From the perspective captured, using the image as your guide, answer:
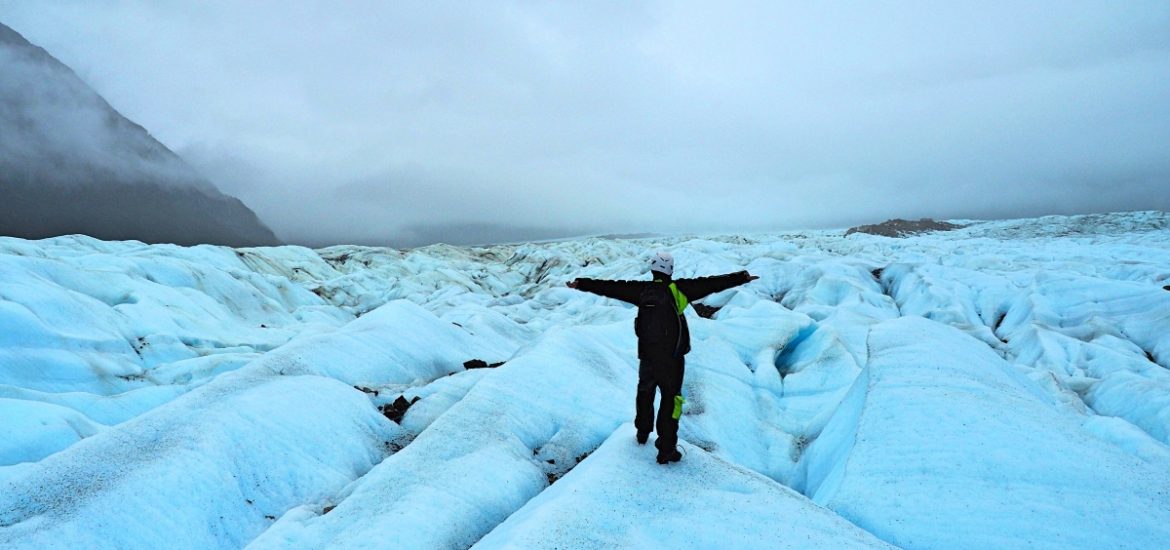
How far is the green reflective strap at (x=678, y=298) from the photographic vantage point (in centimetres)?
472

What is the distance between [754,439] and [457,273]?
49.6 m

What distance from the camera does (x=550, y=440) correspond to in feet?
22.8

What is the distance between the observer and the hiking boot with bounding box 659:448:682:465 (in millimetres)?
5016

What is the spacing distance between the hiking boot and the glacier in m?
0.07

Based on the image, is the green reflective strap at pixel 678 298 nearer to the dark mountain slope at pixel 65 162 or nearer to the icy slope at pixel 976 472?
the icy slope at pixel 976 472

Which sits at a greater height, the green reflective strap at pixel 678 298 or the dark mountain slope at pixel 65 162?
the dark mountain slope at pixel 65 162

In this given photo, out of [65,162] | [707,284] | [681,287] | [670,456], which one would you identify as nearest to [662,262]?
[681,287]

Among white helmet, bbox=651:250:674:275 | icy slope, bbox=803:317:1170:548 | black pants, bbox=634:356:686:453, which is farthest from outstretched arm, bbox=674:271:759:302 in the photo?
icy slope, bbox=803:317:1170:548

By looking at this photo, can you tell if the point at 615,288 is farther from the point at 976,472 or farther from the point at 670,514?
the point at 976,472

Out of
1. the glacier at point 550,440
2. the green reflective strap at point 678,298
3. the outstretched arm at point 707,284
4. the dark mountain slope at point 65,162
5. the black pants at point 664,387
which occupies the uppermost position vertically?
the dark mountain slope at point 65,162

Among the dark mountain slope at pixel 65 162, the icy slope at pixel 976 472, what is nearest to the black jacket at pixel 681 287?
the icy slope at pixel 976 472

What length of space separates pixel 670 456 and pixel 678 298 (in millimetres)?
1574

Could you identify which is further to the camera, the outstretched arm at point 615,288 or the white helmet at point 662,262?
the outstretched arm at point 615,288

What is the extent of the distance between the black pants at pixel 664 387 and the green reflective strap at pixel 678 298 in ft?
1.60
